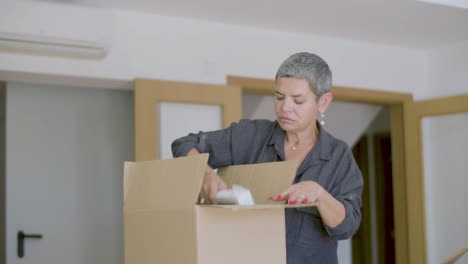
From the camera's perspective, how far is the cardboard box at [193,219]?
1.20 metres

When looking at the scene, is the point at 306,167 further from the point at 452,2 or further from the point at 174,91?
the point at 174,91

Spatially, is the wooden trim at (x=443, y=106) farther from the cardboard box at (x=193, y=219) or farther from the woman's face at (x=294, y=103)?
the cardboard box at (x=193, y=219)

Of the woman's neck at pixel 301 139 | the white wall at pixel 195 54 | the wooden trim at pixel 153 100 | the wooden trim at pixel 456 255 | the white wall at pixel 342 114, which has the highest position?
the white wall at pixel 195 54

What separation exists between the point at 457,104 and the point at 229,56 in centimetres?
179

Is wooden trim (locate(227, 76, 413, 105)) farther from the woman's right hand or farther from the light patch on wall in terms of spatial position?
the woman's right hand

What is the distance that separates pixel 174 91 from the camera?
3.78 m

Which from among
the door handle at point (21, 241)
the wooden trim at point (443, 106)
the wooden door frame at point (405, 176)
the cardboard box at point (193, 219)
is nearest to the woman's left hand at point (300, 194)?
the cardboard box at point (193, 219)

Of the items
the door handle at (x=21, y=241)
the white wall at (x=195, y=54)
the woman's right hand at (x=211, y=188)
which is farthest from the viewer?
the door handle at (x=21, y=241)

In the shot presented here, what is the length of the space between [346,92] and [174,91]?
4.66 feet

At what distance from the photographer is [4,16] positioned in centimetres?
337

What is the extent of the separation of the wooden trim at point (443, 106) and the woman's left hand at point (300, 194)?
3.49 metres

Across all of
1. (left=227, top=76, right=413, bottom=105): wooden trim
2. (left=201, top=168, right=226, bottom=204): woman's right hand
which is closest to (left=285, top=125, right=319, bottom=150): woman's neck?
(left=201, top=168, right=226, bottom=204): woman's right hand

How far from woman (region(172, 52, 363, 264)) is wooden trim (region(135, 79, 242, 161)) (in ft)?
6.40

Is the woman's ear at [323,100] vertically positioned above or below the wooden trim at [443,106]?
below
